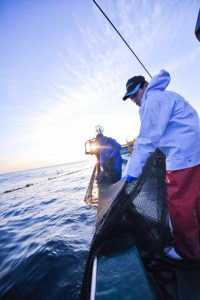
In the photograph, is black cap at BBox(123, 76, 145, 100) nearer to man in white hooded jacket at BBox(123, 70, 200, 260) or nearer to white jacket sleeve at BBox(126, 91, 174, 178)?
man in white hooded jacket at BBox(123, 70, 200, 260)

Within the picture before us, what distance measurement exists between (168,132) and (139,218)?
107 cm

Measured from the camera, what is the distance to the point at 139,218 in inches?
91.2

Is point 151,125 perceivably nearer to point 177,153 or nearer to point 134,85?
point 177,153

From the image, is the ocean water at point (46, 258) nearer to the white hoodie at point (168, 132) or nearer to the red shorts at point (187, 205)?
the red shorts at point (187, 205)

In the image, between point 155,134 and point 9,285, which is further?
point 9,285

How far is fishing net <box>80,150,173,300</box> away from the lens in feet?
7.00

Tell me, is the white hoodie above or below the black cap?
below

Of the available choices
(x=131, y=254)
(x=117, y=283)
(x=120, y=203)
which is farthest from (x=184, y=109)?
(x=117, y=283)

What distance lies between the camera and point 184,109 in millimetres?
2205

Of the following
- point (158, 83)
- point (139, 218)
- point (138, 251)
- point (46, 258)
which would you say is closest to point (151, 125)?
point (158, 83)

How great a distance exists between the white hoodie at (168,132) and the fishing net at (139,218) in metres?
0.18

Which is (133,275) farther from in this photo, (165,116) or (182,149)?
(165,116)

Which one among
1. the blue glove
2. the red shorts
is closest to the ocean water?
the red shorts

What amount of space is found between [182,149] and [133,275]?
1344 mm
